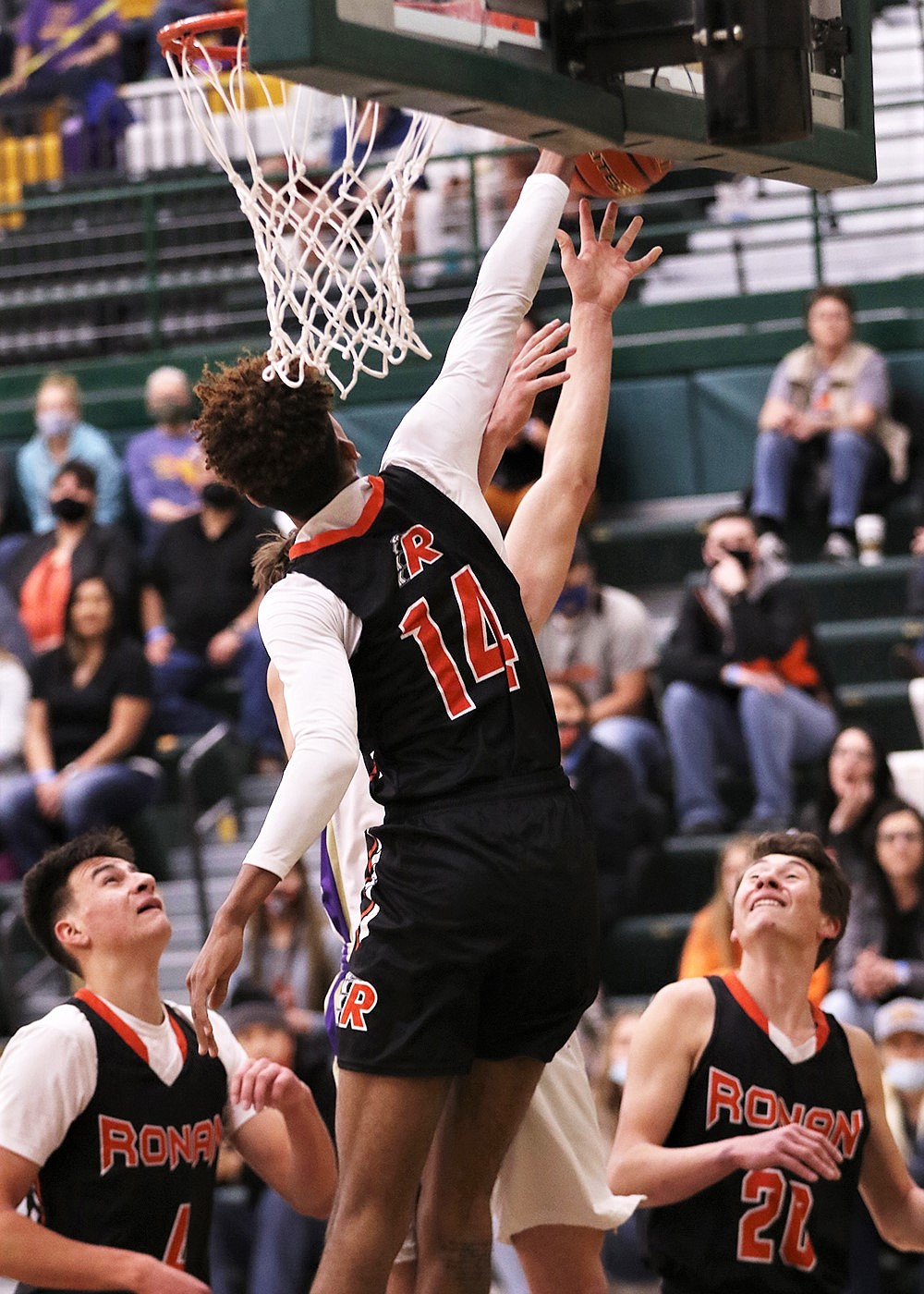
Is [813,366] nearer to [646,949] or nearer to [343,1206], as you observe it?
[646,949]

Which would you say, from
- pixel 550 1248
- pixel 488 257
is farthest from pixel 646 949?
pixel 488 257

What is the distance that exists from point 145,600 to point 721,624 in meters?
2.60

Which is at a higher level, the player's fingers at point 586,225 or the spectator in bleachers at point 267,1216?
the player's fingers at point 586,225

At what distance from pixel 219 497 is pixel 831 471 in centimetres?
274

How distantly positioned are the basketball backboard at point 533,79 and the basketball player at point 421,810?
21.5 inches

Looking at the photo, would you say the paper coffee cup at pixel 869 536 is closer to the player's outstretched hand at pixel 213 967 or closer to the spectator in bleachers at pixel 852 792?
the spectator in bleachers at pixel 852 792

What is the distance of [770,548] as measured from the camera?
28.4ft

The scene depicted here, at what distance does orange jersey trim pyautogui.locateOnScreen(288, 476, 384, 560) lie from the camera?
3.65 m

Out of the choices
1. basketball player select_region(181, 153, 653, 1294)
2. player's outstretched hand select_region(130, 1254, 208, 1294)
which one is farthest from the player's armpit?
player's outstretched hand select_region(130, 1254, 208, 1294)

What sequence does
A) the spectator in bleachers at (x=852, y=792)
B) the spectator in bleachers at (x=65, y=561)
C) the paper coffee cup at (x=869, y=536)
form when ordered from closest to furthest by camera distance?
the spectator in bleachers at (x=852, y=792)
the spectator in bleachers at (x=65, y=561)
the paper coffee cup at (x=869, y=536)

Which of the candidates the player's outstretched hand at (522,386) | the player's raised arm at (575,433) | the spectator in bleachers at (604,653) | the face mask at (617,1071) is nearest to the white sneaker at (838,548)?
the spectator in bleachers at (604,653)

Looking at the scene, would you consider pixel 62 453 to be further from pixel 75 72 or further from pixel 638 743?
pixel 75 72

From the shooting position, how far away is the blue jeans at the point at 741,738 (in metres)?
8.21

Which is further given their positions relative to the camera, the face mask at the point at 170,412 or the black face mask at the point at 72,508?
the face mask at the point at 170,412
